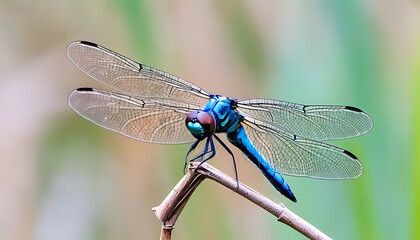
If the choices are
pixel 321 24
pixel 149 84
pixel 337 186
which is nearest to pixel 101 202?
pixel 149 84

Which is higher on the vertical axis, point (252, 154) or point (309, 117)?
point (309, 117)

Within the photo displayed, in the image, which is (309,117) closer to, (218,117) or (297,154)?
(297,154)

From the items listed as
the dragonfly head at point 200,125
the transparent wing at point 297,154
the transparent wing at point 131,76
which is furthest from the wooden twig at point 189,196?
the transparent wing at point 131,76

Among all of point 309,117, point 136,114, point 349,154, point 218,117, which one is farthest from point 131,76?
point 349,154

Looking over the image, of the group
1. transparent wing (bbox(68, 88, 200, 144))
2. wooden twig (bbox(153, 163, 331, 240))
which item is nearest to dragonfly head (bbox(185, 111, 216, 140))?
transparent wing (bbox(68, 88, 200, 144))

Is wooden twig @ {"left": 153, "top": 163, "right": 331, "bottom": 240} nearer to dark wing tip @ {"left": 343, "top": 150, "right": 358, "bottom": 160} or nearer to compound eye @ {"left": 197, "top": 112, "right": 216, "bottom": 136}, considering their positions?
compound eye @ {"left": 197, "top": 112, "right": 216, "bottom": 136}

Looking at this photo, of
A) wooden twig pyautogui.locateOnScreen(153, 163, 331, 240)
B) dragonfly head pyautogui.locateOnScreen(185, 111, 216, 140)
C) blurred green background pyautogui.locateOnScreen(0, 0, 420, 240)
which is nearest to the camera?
wooden twig pyautogui.locateOnScreen(153, 163, 331, 240)
